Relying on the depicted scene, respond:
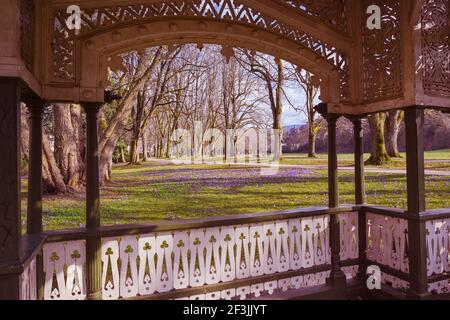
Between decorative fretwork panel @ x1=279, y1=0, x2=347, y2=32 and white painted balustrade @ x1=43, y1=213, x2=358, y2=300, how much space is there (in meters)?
3.21

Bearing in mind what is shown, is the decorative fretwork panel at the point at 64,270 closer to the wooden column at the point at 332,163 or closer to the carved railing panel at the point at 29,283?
the carved railing panel at the point at 29,283

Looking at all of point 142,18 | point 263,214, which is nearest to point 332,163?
point 263,214

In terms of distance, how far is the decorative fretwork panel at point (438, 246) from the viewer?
509cm

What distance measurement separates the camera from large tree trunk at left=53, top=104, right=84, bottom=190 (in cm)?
1322

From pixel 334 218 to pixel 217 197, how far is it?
8.18 metres

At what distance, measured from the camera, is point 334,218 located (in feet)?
A: 18.2

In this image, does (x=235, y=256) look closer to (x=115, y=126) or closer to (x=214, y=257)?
(x=214, y=257)

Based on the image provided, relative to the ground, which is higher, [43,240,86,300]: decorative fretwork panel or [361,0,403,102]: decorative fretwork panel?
[361,0,403,102]: decorative fretwork panel

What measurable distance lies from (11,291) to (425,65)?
5.62 m

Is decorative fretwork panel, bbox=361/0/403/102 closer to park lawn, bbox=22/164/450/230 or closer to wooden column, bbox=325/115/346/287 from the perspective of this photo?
wooden column, bbox=325/115/346/287

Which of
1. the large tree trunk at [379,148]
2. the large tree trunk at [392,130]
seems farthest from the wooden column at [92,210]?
the large tree trunk at [392,130]

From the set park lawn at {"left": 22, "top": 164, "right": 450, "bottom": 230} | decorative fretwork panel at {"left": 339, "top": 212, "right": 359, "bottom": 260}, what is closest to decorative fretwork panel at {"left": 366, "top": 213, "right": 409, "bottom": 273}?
decorative fretwork panel at {"left": 339, "top": 212, "right": 359, "bottom": 260}
